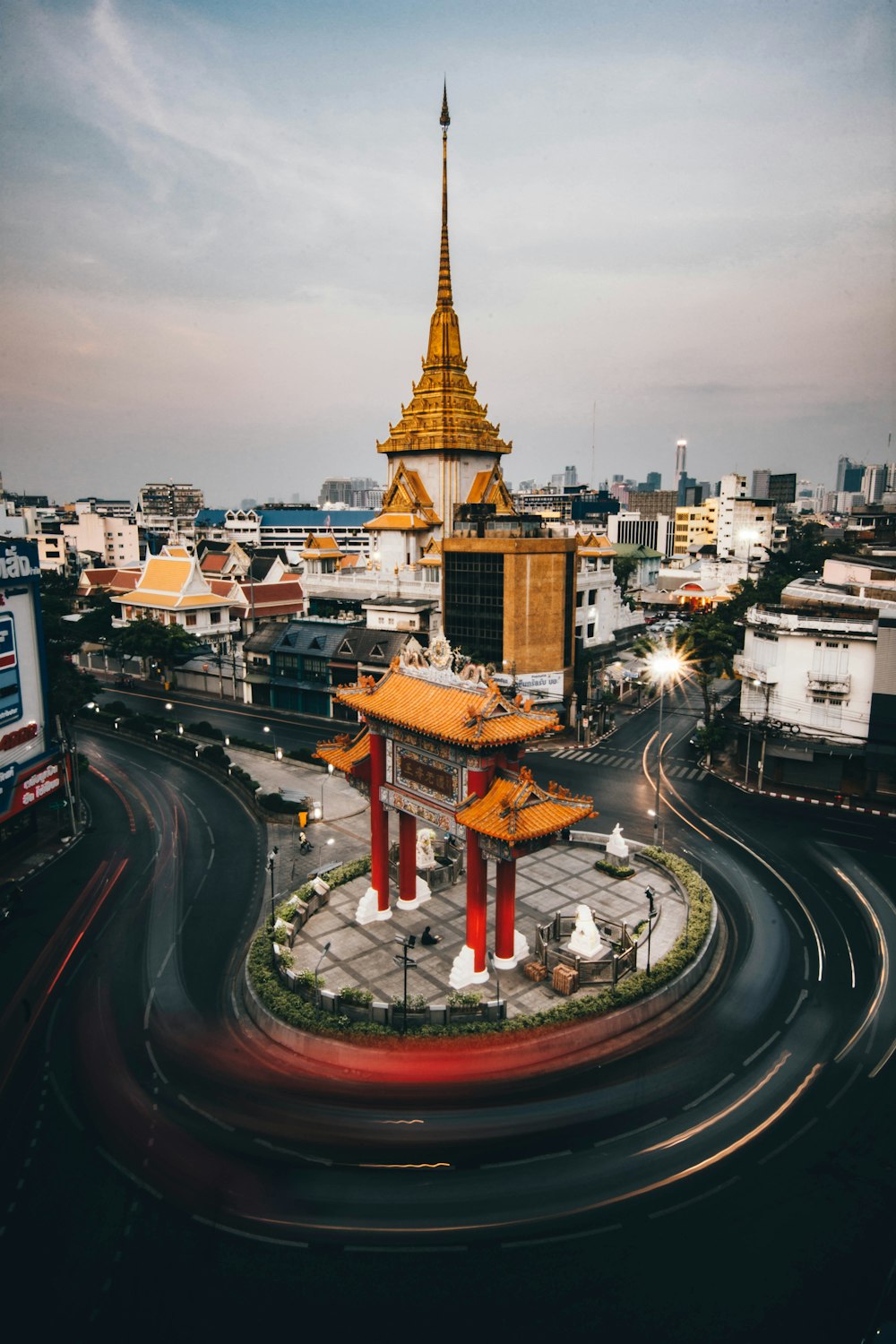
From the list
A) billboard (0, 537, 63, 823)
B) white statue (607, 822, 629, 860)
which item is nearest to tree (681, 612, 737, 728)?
white statue (607, 822, 629, 860)

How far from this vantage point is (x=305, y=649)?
73250 millimetres

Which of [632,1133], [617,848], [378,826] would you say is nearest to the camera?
[632,1133]

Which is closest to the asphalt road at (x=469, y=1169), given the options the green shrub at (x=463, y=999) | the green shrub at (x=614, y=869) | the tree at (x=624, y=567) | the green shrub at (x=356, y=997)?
the green shrub at (x=463, y=999)

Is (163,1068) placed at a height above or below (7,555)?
below

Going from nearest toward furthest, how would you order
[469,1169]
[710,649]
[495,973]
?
[469,1169]
[495,973]
[710,649]

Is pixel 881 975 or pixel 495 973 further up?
pixel 495 973

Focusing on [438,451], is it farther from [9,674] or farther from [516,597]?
[9,674]

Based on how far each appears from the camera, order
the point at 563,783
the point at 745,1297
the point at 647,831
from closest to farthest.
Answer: the point at 745,1297
the point at 647,831
the point at 563,783

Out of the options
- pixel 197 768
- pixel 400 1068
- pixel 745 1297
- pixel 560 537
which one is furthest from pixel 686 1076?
Result: pixel 560 537

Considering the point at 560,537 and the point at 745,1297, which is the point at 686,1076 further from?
the point at 560,537

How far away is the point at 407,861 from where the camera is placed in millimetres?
35031

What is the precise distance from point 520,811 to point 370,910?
11.0 meters

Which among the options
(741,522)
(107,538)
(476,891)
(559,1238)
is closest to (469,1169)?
(559,1238)

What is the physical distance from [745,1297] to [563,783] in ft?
126
